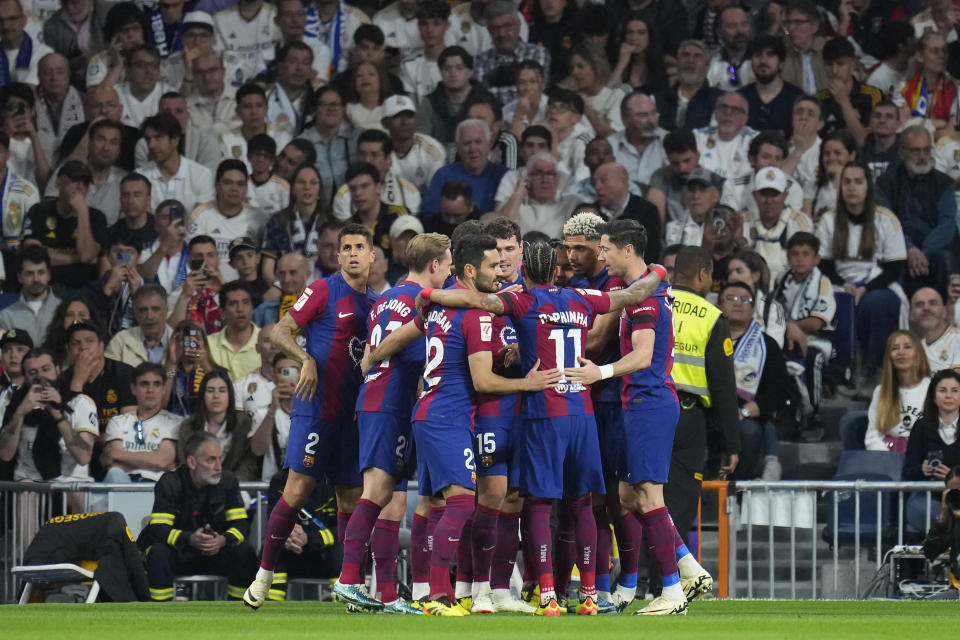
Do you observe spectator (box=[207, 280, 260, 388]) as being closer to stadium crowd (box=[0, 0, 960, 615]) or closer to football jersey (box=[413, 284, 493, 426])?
stadium crowd (box=[0, 0, 960, 615])

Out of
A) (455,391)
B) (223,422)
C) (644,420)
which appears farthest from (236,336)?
(644,420)

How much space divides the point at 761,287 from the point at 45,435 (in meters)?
6.27

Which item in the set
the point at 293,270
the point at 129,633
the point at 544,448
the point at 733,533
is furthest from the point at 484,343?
the point at 293,270

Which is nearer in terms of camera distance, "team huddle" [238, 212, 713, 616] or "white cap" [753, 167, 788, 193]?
"team huddle" [238, 212, 713, 616]

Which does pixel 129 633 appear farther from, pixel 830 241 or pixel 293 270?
pixel 830 241

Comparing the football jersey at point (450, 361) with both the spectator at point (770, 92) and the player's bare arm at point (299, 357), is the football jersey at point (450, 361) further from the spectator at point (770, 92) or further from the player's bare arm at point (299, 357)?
the spectator at point (770, 92)

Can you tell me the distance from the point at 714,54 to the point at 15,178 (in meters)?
7.37

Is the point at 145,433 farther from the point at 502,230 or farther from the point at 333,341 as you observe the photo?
the point at 502,230

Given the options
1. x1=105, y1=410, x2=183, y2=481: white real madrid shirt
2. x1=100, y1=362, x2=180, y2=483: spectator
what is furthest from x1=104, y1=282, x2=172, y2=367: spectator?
x1=105, y1=410, x2=183, y2=481: white real madrid shirt

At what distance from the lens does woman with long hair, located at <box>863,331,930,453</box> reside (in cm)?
1386

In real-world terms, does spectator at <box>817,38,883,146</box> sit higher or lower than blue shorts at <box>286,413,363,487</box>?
higher

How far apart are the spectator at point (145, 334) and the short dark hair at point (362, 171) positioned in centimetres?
223

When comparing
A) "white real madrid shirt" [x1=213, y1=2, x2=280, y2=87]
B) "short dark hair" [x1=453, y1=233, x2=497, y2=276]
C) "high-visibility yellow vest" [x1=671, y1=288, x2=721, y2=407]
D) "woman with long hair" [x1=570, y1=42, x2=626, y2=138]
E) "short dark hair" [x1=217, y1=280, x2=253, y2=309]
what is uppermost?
"white real madrid shirt" [x1=213, y1=2, x2=280, y2=87]

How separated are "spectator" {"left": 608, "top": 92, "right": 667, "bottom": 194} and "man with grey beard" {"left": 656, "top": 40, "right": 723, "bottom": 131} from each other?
0.38 m
